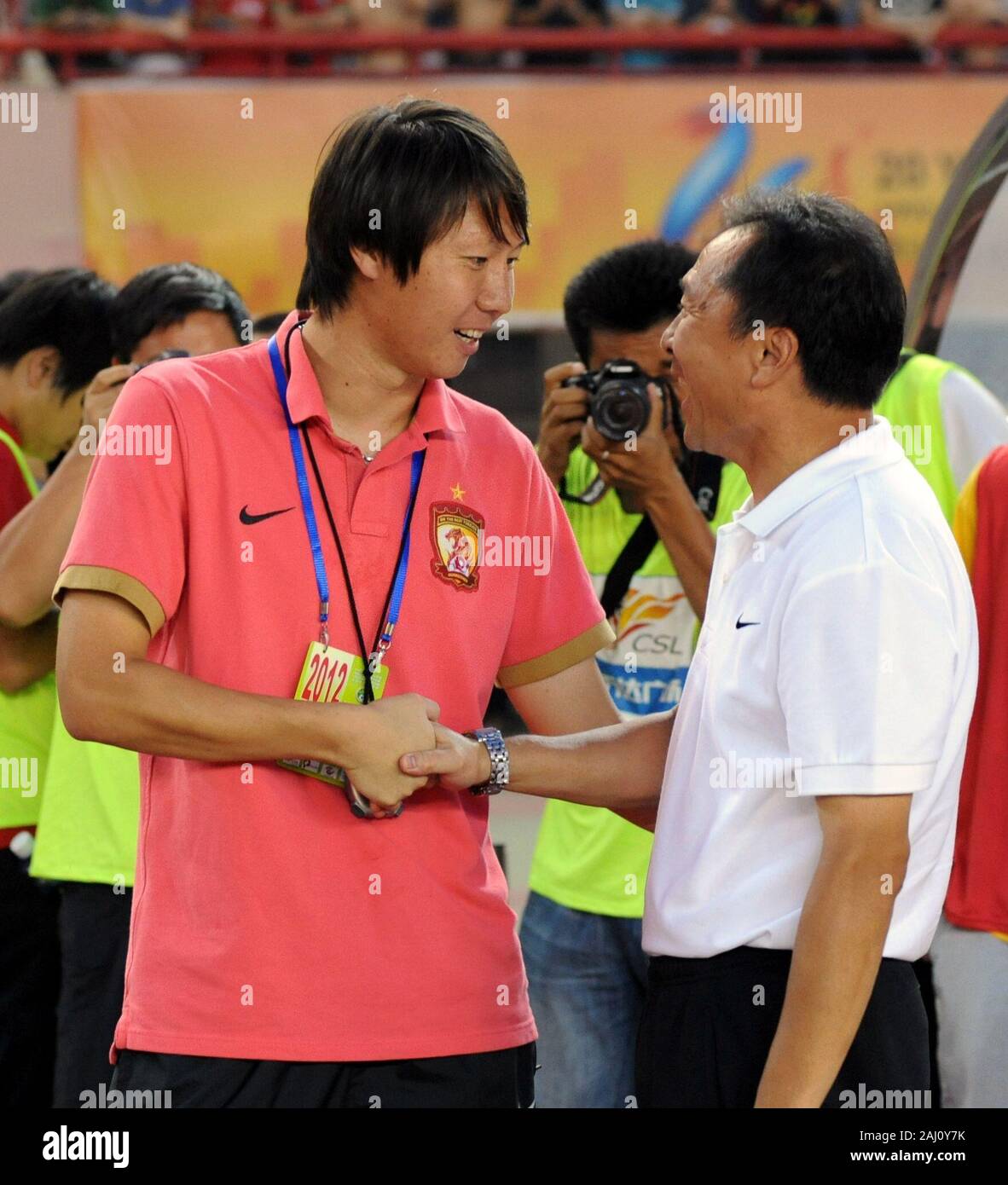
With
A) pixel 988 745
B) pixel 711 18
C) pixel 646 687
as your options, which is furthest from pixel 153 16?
pixel 988 745

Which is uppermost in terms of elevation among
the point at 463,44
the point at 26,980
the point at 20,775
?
the point at 463,44

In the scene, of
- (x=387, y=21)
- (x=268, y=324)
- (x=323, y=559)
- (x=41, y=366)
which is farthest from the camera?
(x=387, y=21)

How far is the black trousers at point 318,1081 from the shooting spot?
157 centimetres

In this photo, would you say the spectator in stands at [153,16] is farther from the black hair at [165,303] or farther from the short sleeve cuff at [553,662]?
the short sleeve cuff at [553,662]

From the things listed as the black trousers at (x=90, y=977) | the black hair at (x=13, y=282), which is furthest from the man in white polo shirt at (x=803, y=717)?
the black hair at (x=13, y=282)

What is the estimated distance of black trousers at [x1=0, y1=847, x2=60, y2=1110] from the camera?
2729mm

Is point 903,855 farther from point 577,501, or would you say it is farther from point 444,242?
point 577,501

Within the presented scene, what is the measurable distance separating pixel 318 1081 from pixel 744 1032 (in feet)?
1.37

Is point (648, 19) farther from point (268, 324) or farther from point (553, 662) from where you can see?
point (553, 662)

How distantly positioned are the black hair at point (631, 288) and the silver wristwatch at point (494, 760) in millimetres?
1103

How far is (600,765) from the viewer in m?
1.82

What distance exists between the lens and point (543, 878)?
2639 mm

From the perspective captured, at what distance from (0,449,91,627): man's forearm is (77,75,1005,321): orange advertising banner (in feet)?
13.5
